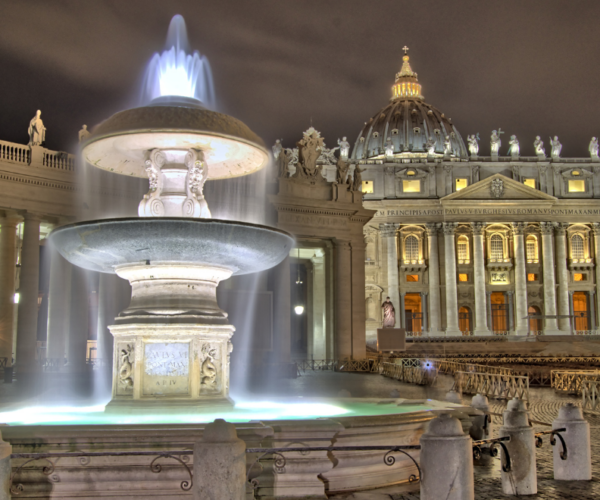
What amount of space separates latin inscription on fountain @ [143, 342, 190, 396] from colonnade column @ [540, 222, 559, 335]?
7846 centimetres

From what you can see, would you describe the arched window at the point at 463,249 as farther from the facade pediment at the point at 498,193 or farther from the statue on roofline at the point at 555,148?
the statue on roofline at the point at 555,148

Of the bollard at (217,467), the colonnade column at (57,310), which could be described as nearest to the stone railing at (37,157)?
the colonnade column at (57,310)

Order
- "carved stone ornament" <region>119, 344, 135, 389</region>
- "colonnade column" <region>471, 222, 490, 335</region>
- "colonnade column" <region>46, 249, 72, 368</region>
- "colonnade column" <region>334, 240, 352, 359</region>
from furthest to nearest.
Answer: "colonnade column" <region>471, 222, 490, 335</region> → "colonnade column" <region>334, 240, 352, 359</region> → "colonnade column" <region>46, 249, 72, 368</region> → "carved stone ornament" <region>119, 344, 135, 389</region>

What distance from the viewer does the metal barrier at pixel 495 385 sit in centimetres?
2217

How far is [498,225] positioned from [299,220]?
180 ft

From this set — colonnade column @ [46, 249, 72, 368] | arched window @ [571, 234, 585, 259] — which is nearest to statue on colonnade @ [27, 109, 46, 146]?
colonnade column @ [46, 249, 72, 368]

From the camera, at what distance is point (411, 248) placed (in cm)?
8562

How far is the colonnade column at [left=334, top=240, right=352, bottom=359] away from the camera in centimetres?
3553

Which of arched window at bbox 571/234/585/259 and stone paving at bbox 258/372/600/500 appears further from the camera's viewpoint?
arched window at bbox 571/234/585/259

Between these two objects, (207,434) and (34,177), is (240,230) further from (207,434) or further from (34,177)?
(34,177)

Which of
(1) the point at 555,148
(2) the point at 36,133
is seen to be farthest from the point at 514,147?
(2) the point at 36,133

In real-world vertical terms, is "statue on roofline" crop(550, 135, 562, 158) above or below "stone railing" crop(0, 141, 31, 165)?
above

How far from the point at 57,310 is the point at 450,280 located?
196 feet

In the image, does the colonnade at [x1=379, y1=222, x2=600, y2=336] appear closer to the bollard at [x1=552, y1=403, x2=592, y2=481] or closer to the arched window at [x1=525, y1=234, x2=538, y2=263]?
the arched window at [x1=525, y1=234, x2=538, y2=263]
